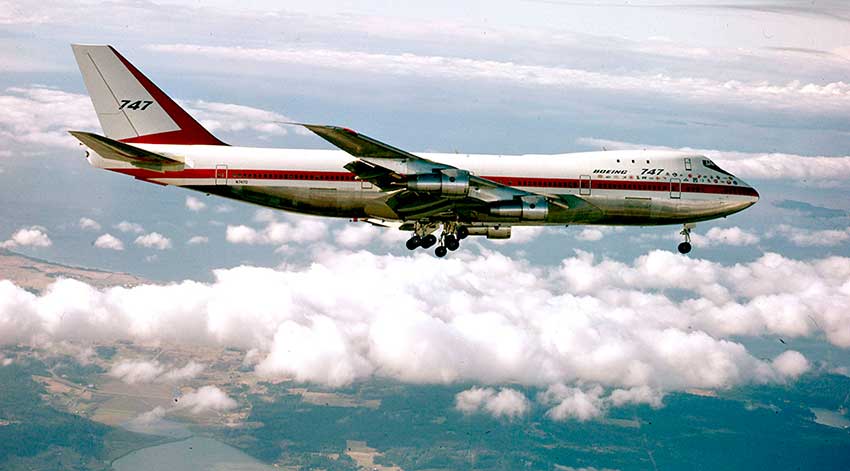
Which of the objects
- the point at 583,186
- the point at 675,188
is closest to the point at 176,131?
the point at 583,186

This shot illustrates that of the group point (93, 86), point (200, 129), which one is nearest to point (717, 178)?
point (200, 129)

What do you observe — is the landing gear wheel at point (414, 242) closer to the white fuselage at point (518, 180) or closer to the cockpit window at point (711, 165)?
the white fuselage at point (518, 180)

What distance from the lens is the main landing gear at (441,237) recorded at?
5853cm

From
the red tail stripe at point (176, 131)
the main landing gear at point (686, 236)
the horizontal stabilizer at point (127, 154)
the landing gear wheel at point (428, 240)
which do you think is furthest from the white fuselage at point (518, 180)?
the landing gear wheel at point (428, 240)

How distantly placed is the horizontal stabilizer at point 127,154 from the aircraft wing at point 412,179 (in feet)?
41.8

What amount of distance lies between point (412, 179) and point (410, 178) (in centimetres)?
15

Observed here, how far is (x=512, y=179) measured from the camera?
59.0m

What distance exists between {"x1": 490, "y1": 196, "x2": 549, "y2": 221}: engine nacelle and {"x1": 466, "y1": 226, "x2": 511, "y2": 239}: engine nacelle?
3.80m

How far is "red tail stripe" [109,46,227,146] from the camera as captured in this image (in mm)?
60375

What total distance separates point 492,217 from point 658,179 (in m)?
13.5

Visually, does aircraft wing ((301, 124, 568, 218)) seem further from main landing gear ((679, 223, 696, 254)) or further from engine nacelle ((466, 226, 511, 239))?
main landing gear ((679, 223, 696, 254))

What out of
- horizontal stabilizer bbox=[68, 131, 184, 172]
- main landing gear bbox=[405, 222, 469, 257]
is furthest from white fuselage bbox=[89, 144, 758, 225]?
main landing gear bbox=[405, 222, 469, 257]

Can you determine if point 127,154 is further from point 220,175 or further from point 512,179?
point 512,179

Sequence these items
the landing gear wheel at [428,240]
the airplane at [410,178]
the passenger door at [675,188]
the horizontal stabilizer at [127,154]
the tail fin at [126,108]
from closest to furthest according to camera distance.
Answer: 1. the horizontal stabilizer at [127,154]
2. the airplane at [410,178]
3. the landing gear wheel at [428,240]
4. the tail fin at [126,108]
5. the passenger door at [675,188]
